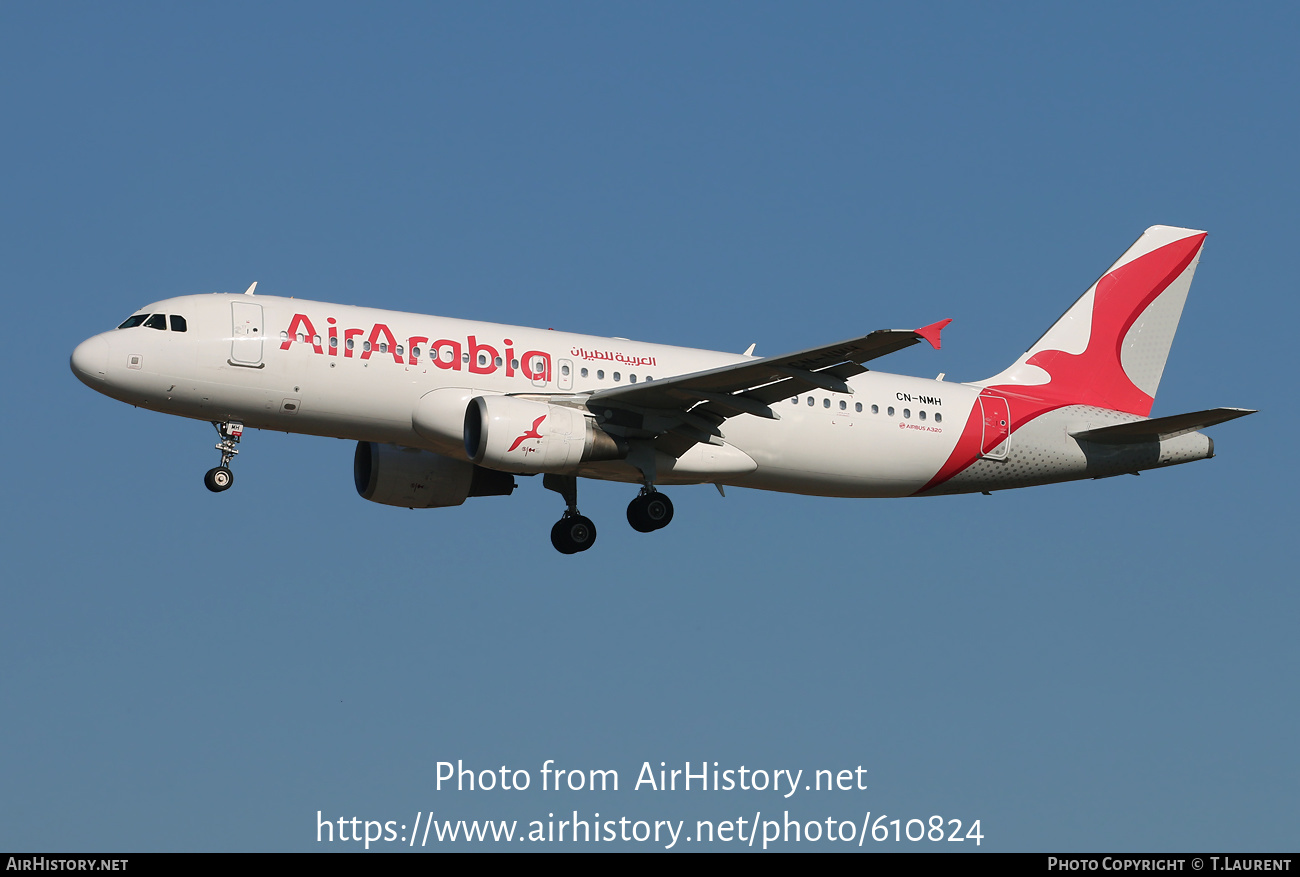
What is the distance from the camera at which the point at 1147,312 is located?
127ft

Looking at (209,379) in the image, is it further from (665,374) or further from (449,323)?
(665,374)

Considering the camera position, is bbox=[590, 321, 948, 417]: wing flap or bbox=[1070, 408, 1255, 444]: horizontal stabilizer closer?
bbox=[590, 321, 948, 417]: wing flap

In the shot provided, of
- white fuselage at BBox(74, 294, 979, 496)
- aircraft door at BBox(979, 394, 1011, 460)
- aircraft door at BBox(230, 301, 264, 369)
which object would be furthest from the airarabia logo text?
aircraft door at BBox(979, 394, 1011, 460)

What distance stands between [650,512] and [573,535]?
75.8 inches

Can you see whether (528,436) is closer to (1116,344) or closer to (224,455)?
(224,455)

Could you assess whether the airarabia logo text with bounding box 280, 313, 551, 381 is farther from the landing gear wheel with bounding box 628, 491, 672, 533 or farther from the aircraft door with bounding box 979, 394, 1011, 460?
the aircraft door with bounding box 979, 394, 1011, 460

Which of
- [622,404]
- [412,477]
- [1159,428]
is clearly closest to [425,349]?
[622,404]

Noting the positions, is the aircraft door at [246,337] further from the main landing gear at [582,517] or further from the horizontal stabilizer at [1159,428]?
the horizontal stabilizer at [1159,428]

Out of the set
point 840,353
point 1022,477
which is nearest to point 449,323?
point 840,353

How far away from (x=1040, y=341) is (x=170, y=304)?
20174mm

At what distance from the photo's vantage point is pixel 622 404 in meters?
31.4

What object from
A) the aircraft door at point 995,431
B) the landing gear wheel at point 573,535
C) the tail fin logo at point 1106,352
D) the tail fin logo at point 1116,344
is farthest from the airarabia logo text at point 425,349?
the tail fin logo at point 1116,344

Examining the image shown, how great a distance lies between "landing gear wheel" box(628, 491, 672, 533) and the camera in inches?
1307

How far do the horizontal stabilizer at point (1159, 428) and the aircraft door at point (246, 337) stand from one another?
18.3 metres
